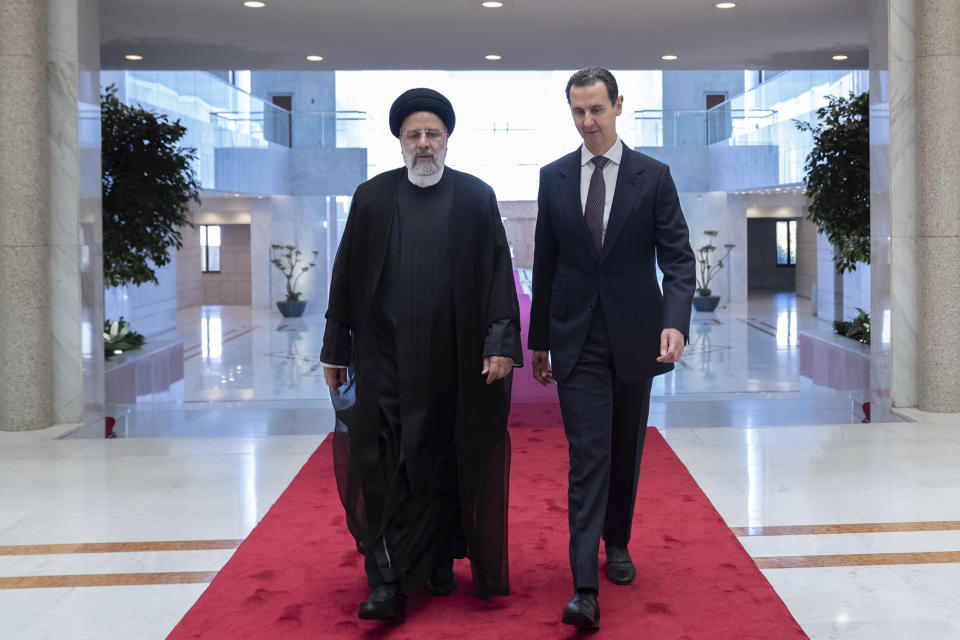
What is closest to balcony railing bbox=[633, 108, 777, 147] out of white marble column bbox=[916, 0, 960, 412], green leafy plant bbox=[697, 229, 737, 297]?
green leafy plant bbox=[697, 229, 737, 297]

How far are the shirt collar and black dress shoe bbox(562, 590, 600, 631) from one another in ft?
4.26

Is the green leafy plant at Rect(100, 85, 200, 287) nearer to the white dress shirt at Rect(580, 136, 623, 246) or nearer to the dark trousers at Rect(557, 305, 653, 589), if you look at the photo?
the white dress shirt at Rect(580, 136, 623, 246)

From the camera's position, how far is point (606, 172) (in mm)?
3227

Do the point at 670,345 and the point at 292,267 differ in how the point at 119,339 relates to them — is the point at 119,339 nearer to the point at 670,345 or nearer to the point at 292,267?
the point at 670,345

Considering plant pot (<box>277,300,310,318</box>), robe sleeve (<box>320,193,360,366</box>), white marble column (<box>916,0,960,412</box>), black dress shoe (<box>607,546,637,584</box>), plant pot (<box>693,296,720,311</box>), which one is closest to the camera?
robe sleeve (<box>320,193,360,366</box>)

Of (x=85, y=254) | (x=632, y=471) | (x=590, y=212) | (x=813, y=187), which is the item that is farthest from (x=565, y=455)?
(x=813, y=187)

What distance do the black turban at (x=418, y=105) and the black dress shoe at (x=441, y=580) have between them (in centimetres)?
137

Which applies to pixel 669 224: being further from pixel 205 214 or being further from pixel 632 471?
pixel 205 214

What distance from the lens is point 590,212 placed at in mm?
3199

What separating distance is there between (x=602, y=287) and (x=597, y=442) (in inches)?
18.3

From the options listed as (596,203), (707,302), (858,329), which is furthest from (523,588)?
(707,302)

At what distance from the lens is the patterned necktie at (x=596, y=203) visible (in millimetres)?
3186

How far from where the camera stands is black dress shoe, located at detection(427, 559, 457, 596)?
331 centimetres

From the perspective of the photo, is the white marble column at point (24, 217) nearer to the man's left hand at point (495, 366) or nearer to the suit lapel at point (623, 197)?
the man's left hand at point (495, 366)
